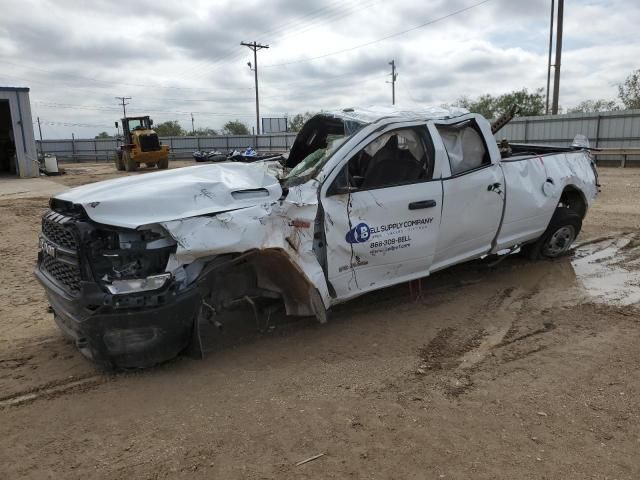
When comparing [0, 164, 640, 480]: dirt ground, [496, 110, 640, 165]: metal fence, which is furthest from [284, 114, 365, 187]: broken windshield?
[496, 110, 640, 165]: metal fence

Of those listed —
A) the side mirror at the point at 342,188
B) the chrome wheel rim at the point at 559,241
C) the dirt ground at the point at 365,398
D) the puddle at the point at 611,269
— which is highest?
the side mirror at the point at 342,188

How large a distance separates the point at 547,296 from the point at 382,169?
223cm

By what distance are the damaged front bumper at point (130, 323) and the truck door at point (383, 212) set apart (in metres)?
1.21

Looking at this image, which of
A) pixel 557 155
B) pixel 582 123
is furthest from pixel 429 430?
pixel 582 123

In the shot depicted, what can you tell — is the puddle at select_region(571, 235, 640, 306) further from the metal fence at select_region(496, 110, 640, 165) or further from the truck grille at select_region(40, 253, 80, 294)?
the metal fence at select_region(496, 110, 640, 165)

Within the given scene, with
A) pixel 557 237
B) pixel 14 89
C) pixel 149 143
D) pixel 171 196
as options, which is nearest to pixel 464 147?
pixel 557 237

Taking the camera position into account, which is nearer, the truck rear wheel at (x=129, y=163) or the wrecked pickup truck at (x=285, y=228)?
the wrecked pickup truck at (x=285, y=228)

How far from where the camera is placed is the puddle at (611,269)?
5.19m

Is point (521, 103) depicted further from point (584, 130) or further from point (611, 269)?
point (611, 269)

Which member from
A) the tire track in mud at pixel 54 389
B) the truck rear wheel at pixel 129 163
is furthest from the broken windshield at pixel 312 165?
the truck rear wheel at pixel 129 163

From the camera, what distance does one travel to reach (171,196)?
351 centimetres

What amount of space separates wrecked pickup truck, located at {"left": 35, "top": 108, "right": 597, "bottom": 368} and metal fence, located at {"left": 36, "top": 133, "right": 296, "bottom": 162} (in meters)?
39.5

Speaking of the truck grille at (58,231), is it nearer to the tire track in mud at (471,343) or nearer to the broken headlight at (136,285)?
the broken headlight at (136,285)

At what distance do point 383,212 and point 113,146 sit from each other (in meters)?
48.9
